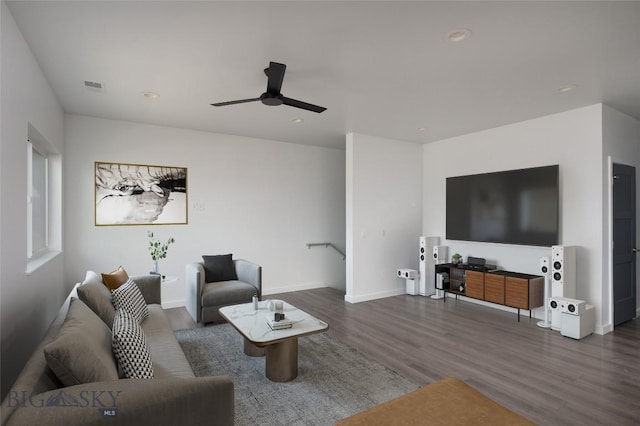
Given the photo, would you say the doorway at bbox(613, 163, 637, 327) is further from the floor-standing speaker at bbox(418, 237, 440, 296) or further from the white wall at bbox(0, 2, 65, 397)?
the white wall at bbox(0, 2, 65, 397)

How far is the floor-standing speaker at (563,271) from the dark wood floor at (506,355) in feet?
1.74

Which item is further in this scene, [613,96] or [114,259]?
[114,259]

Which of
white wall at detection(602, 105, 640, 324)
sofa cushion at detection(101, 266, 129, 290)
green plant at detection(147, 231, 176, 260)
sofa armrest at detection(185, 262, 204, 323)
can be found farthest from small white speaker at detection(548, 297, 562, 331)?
green plant at detection(147, 231, 176, 260)

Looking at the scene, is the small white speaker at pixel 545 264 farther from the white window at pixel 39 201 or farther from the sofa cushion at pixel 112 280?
the white window at pixel 39 201

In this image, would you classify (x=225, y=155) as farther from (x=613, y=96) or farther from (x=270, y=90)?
(x=613, y=96)

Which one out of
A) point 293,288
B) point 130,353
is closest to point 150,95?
point 130,353

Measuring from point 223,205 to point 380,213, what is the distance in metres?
2.68

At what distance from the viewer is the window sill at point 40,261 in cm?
277

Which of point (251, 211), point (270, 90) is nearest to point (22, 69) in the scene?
point (270, 90)

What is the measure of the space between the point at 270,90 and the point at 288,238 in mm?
3694

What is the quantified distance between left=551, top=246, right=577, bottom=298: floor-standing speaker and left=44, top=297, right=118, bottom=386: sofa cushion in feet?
15.2

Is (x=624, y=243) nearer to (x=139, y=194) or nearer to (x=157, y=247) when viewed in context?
(x=157, y=247)

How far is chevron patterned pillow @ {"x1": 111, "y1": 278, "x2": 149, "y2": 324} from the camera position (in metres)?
2.74

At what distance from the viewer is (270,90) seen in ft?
9.89
